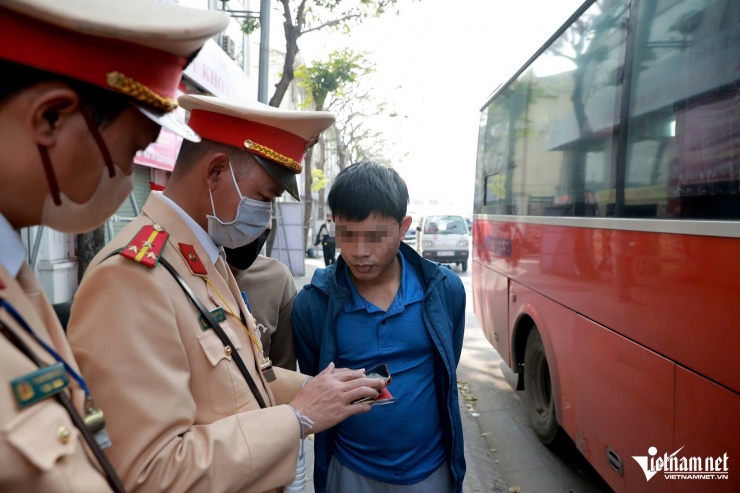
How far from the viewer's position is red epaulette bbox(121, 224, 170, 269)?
3.78 ft

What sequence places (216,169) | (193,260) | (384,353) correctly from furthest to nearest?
(384,353) → (216,169) → (193,260)

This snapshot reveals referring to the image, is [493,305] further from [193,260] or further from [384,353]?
[193,260]

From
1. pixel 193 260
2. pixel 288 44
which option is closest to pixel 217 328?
pixel 193 260

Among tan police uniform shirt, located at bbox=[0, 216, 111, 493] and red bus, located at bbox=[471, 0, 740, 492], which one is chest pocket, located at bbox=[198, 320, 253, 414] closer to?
tan police uniform shirt, located at bbox=[0, 216, 111, 493]

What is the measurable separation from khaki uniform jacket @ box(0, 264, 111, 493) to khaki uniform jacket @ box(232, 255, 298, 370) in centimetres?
141

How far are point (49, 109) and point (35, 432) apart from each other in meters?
0.49

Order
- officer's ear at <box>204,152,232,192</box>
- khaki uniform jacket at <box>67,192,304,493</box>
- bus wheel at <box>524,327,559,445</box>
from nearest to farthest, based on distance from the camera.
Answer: khaki uniform jacket at <box>67,192,304,493</box> → officer's ear at <box>204,152,232,192</box> → bus wheel at <box>524,327,559,445</box>

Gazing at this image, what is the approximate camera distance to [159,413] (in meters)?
1.03

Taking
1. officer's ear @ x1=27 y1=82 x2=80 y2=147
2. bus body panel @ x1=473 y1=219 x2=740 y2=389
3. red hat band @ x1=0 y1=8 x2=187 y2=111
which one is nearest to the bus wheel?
bus body panel @ x1=473 y1=219 x2=740 y2=389

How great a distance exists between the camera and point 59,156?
828 mm

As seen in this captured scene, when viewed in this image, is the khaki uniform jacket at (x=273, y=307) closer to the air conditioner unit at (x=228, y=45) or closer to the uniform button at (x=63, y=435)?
the uniform button at (x=63, y=435)

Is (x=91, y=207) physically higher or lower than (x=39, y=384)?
higher

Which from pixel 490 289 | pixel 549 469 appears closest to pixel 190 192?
pixel 549 469

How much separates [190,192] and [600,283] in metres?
2.40
